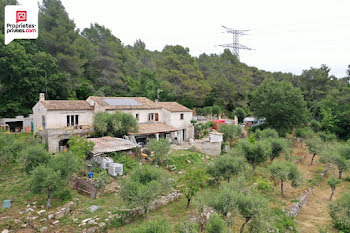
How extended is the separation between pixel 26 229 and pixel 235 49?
6871 cm

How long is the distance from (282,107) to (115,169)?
3726cm

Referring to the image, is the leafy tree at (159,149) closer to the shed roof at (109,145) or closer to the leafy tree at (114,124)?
the shed roof at (109,145)

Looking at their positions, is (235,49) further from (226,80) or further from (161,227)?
(161,227)

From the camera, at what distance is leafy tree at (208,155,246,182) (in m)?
20.3

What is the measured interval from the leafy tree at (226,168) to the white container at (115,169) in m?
8.41

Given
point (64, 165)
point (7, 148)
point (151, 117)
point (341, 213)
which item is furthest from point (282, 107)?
point (7, 148)

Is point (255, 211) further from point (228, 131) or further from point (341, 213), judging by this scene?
point (228, 131)

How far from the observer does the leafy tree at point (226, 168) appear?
20.3 metres

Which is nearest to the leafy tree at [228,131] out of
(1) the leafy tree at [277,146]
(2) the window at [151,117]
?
(1) the leafy tree at [277,146]

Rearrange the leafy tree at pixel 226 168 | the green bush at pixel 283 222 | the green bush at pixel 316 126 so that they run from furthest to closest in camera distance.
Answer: the green bush at pixel 316 126, the leafy tree at pixel 226 168, the green bush at pixel 283 222

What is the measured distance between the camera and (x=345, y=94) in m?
53.9

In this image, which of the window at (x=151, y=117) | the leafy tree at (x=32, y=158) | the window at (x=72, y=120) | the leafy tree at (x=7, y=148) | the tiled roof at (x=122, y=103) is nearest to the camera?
the leafy tree at (x=32, y=158)

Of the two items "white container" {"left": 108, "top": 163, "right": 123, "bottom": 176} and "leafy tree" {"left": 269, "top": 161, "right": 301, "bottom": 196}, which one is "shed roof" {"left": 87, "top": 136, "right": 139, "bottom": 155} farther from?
"leafy tree" {"left": 269, "top": 161, "right": 301, "bottom": 196}

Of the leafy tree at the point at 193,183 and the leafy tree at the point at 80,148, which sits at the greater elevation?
the leafy tree at the point at 80,148
